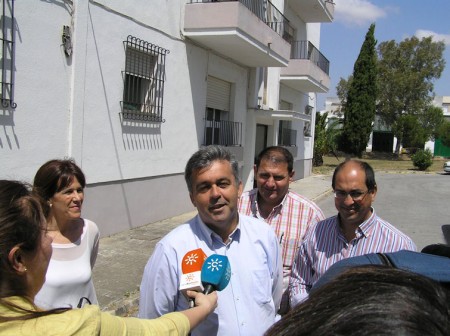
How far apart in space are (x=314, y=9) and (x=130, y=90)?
39.9 ft

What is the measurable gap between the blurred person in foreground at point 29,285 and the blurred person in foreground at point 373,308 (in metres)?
0.82

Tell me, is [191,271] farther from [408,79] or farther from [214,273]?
[408,79]

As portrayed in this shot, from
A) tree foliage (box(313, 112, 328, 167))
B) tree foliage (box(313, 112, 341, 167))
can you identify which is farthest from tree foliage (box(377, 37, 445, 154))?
tree foliage (box(313, 112, 328, 167))

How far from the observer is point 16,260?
146 centimetres

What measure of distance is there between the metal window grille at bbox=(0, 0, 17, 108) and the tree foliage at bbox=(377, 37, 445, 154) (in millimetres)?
38982

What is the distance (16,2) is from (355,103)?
94.1 feet

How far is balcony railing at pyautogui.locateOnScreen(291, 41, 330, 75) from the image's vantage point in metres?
18.3

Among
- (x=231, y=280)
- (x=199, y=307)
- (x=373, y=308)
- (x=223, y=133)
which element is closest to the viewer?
(x=373, y=308)

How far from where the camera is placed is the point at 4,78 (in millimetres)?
5441

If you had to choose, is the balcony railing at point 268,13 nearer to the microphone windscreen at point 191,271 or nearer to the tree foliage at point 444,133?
the microphone windscreen at point 191,271

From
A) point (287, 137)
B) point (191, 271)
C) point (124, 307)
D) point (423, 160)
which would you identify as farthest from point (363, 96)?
point (191, 271)

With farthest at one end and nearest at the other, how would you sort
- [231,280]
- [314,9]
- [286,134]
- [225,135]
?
[286,134], [314,9], [225,135], [231,280]

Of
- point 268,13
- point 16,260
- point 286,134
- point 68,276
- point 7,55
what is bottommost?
point 68,276

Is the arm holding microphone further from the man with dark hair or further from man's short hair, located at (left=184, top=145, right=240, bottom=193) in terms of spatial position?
man's short hair, located at (left=184, top=145, right=240, bottom=193)
